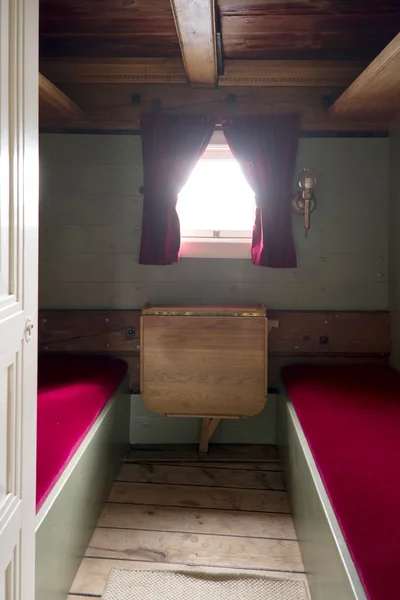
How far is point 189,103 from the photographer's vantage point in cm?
313

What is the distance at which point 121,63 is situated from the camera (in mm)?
3023

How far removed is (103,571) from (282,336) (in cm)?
168

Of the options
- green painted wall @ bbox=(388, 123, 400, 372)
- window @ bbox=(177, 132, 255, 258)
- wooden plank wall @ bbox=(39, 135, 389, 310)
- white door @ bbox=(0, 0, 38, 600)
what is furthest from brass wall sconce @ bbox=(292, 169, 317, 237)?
white door @ bbox=(0, 0, 38, 600)

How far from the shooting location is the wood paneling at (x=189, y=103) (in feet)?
10.2

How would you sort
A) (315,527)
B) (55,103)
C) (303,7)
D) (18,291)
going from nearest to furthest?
(18,291) → (315,527) → (303,7) → (55,103)

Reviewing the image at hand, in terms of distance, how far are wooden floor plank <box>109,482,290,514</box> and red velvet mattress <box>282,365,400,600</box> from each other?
0.52 meters

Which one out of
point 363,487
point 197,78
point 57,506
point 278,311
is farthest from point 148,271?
point 363,487

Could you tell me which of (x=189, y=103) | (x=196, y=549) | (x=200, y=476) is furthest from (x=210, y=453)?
→ (x=189, y=103)

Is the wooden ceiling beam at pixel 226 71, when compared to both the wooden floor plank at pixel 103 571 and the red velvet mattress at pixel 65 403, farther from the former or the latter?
the wooden floor plank at pixel 103 571

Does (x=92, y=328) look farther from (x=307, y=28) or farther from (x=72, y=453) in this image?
(x=307, y=28)

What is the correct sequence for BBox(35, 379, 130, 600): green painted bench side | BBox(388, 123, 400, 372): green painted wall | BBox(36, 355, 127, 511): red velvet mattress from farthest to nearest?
1. BBox(388, 123, 400, 372): green painted wall
2. BBox(36, 355, 127, 511): red velvet mattress
3. BBox(35, 379, 130, 600): green painted bench side

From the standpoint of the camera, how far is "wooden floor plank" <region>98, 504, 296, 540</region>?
90.0 inches

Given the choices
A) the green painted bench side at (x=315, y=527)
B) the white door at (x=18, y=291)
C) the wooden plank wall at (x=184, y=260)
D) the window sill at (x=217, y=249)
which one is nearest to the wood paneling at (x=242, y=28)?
the wooden plank wall at (x=184, y=260)

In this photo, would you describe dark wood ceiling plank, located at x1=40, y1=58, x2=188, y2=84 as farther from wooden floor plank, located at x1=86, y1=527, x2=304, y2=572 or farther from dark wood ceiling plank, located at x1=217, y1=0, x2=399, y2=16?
wooden floor plank, located at x1=86, y1=527, x2=304, y2=572
